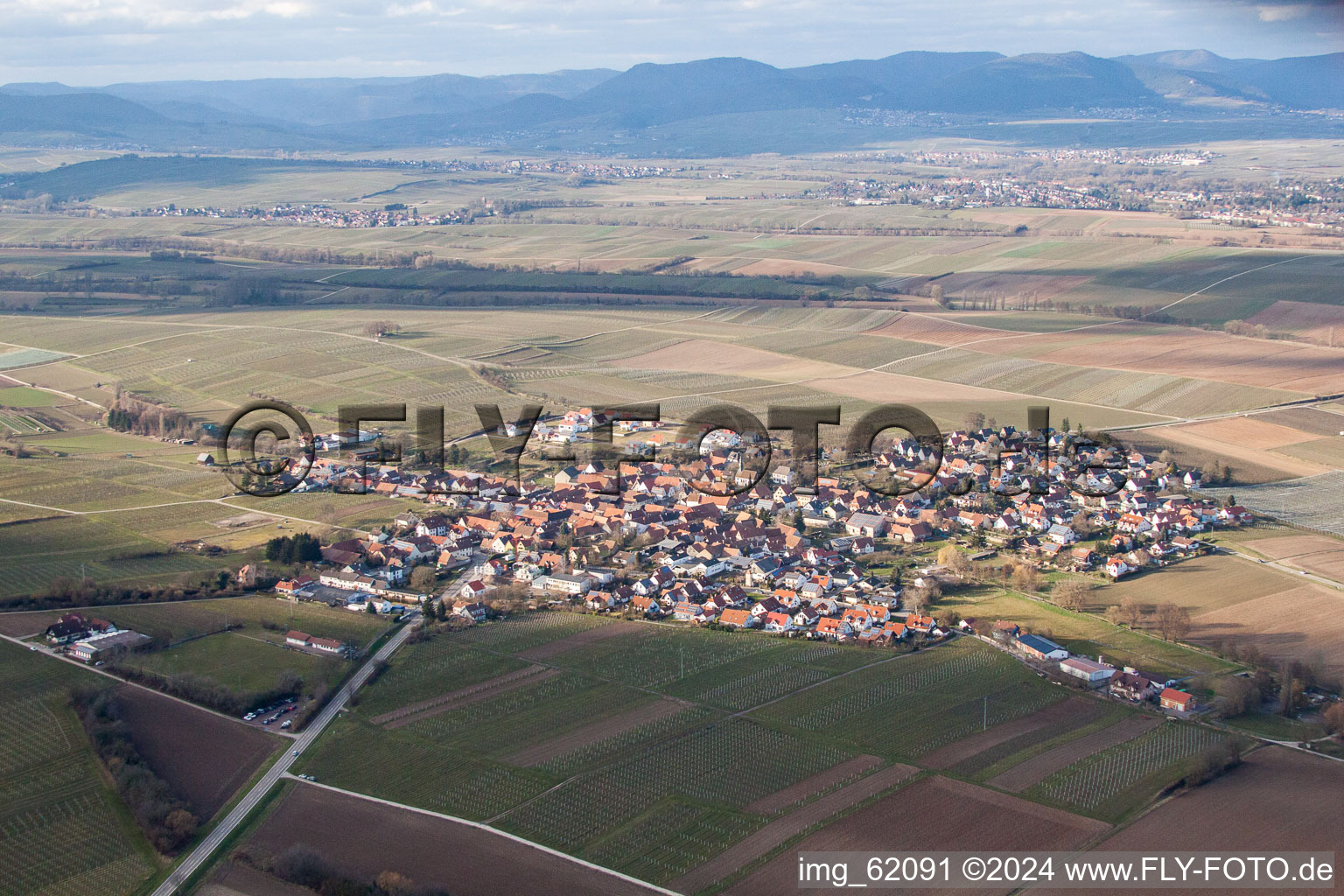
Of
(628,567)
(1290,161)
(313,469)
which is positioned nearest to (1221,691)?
(628,567)

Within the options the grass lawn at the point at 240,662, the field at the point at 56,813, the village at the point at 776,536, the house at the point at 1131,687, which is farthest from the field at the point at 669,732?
the field at the point at 56,813

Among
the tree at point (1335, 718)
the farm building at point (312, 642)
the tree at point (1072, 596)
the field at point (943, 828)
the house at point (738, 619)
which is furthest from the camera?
the tree at point (1072, 596)

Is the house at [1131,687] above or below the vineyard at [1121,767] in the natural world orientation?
above

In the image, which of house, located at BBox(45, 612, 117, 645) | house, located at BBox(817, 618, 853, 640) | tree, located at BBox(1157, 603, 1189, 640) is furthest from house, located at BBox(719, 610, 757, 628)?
house, located at BBox(45, 612, 117, 645)

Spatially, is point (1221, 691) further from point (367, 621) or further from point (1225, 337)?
point (1225, 337)

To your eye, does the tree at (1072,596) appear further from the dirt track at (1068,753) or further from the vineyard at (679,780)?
the vineyard at (679,780)

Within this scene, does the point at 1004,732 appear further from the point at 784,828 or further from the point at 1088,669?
the point at 784,828

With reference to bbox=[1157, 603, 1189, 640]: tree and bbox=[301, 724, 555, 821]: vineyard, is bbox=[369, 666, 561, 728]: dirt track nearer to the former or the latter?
bbox=[301, 724, 555, 821]: vineyard
